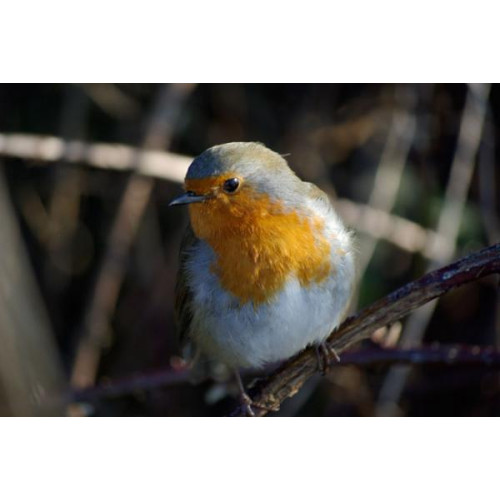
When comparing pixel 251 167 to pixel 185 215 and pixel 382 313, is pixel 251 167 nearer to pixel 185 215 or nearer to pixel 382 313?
pixel 382 313

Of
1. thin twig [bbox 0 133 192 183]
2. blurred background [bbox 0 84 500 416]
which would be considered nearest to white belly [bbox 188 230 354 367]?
blurred background [bbox 0 84 500 416]

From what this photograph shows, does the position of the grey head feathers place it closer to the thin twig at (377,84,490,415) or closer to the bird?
the bird

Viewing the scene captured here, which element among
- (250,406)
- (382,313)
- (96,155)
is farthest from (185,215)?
(382,313)

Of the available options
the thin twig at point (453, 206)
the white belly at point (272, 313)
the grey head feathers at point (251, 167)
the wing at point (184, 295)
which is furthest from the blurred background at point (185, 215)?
the grey head feathers at point (251, 167)

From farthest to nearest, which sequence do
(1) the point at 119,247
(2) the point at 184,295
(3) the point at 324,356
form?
(1) the point at 119,247 → (2) the point at 184,295 → (3) the point at 324,356

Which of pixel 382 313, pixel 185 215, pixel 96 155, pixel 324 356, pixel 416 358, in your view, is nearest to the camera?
pixel 382 313

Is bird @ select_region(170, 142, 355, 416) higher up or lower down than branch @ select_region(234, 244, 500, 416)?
higher up
